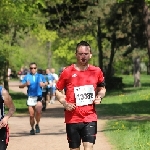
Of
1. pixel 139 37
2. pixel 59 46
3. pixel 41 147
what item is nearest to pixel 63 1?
pixel 139 37

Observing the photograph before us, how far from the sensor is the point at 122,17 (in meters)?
43.1

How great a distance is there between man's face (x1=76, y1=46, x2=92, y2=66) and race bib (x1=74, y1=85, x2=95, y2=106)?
408 mm

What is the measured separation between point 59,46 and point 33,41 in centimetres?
2754

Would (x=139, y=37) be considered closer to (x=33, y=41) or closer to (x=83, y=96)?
(x=83, y=96)

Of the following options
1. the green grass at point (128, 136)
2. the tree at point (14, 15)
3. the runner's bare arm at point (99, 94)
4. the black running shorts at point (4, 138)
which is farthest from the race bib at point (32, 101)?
the tree at point (14, 15)

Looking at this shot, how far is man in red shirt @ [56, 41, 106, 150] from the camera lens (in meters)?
9.03

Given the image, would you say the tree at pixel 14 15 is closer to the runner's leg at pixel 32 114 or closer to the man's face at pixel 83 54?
the runner's leg at pixel 32 114

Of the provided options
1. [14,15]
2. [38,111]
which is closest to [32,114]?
[38,111]

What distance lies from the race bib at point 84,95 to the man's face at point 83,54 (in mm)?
408

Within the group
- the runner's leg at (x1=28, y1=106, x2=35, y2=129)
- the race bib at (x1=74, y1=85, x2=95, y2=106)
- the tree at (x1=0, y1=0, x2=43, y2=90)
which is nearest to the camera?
the race bib at (x1=74, y1=85, x2=95, y2=106)

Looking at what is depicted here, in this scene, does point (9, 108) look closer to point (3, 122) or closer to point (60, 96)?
point (3, 122)

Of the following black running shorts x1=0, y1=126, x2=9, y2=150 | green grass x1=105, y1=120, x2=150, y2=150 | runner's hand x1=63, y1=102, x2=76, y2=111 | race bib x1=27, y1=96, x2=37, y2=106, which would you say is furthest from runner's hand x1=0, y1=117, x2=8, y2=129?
race bib x1=27, y1=96, x2=37, y2=106

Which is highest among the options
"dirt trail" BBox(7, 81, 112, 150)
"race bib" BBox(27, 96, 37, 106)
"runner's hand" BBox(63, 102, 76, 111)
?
"runner's hand" BBox(63, 102, 76, 111)

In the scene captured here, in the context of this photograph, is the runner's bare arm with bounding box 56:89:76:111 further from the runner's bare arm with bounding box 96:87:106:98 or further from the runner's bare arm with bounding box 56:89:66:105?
the runner's bare arm with bounding box 96:87:106:98
